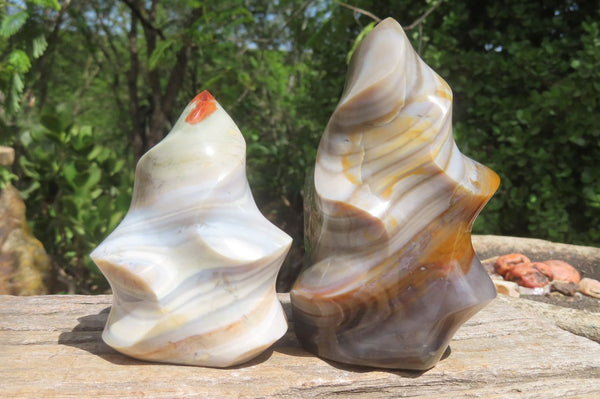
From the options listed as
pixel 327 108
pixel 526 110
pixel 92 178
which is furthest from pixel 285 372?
pixel 327 108

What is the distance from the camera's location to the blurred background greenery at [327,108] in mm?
2621

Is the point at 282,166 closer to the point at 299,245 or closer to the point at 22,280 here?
the point at 299,245

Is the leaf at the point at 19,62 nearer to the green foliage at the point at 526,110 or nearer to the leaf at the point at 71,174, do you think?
the leaf at the point at 71,174

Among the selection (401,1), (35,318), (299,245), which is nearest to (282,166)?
(299,245)

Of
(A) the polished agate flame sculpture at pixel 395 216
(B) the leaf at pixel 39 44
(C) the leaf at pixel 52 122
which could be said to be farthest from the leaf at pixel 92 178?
(A) the polished agate flame sculpture at pixel 395 216

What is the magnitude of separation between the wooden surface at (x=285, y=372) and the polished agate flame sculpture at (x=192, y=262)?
65 mm

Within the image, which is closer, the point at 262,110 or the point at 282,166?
the point at 282,166

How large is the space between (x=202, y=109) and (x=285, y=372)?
2.11ft

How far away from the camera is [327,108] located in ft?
11.8

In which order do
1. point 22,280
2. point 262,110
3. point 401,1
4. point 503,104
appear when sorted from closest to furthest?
point 22,280 < point 503,104 < point 401,1 < point 262,110

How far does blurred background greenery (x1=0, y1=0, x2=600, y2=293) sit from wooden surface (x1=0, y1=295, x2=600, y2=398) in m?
1.14

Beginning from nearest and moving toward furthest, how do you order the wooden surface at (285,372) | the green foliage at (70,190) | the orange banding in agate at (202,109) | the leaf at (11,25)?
1. the wooden surface at (285,372)
2. the orange banding in agate at (202,109)
3. the leaf at (11,25)
4. the green foliage at (70,190)

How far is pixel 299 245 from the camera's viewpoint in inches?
139

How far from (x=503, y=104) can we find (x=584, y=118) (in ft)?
1.49
